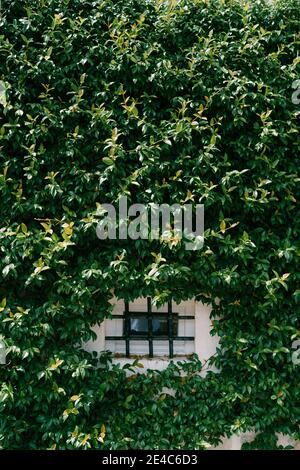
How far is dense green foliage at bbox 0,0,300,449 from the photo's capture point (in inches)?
138

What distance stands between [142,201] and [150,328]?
1.08 m

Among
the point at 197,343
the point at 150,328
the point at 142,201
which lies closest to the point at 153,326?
the point at 150,328

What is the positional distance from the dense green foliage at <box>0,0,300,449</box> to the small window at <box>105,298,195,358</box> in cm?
26

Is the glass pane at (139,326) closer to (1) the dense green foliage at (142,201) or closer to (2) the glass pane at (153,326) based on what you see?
(2) the glass pane at (153,326)

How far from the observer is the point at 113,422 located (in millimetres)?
3545

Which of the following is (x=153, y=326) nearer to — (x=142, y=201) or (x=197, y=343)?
(x=197, y=343)

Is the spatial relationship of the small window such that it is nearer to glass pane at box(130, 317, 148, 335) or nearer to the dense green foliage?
glass pane at box(130, 317, 148, 335)

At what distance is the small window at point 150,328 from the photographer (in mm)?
3889

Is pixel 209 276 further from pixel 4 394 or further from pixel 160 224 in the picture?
pixel 4 394

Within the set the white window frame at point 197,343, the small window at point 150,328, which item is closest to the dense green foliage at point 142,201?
the white window frame at point 197,343

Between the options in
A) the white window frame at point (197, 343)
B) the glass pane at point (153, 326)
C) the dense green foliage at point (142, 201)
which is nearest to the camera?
the dense green foliage at point (142, 201)

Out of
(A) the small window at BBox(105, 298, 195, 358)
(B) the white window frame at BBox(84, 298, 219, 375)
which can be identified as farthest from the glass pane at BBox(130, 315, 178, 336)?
(B) the white window frame at BBox(84, 298, 219, 375)

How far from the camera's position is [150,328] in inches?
154

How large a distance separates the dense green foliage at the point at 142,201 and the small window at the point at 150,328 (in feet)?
0.85
